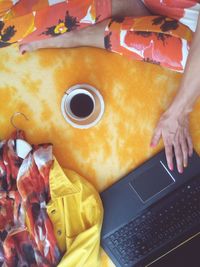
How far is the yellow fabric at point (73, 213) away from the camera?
89 centimetres

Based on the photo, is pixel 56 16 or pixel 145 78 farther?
pixel 145 78

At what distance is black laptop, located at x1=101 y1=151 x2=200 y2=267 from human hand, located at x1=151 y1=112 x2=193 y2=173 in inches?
0.8

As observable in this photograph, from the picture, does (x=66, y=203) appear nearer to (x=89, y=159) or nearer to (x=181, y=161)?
(x=89, y=159)

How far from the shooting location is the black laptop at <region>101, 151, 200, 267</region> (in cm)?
91

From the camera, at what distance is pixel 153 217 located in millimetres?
920

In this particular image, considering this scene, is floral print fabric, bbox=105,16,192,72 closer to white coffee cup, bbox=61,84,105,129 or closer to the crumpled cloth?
white coffee cup, bbox=61,84,105,129

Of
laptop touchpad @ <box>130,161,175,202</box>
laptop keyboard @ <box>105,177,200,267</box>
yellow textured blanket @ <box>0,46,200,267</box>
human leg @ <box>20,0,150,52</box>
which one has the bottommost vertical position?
laptop keyboard @ <box>105,177,200,267</box>

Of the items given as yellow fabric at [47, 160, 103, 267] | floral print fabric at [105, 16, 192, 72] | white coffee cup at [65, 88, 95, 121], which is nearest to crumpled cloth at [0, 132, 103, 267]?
yellow fabric at [47, 160, 103, 267]

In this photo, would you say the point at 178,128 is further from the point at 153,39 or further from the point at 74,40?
the point at 74,40

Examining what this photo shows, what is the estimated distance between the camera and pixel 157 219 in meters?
0.92

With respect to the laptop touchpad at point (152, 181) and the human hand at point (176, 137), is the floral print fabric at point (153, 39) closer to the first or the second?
the human hand at point (176, 137)

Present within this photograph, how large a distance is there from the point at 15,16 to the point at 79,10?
0.46 feet

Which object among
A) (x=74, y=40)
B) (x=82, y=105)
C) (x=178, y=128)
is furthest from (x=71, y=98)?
(x=178, y=128)

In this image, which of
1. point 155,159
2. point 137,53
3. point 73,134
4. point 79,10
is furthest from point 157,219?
point 79,10
